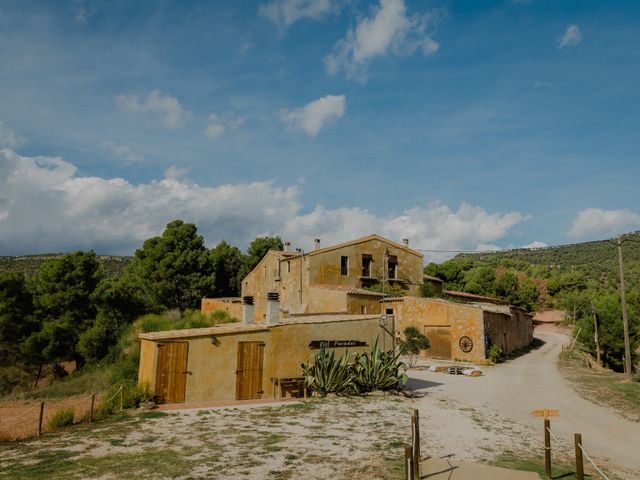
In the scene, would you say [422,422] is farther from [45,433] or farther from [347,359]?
[45,433]

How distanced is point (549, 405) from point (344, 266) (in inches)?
828

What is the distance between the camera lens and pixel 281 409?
45.8 feet

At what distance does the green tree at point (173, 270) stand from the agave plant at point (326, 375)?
2652 cm

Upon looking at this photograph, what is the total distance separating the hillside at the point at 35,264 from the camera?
6383 cm

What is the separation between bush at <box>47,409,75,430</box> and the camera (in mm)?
11867

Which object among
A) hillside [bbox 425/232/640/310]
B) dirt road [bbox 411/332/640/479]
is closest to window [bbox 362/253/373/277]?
dirt road [bbox 411/332/640/479]

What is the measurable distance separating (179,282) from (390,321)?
92.4ft

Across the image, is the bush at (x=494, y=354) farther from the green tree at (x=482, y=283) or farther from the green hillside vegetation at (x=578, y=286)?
the green tree at (x=482, y=283)

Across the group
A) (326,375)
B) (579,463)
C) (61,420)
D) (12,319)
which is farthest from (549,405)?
(12,319)

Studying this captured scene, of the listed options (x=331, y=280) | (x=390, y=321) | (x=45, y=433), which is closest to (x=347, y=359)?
(x=390, y=321)

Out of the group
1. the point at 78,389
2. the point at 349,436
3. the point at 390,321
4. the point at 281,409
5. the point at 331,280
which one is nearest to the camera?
the point at 349,436

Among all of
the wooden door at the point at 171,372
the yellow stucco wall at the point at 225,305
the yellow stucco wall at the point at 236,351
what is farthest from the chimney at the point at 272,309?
the yellow stucco wall at the point at 225,305

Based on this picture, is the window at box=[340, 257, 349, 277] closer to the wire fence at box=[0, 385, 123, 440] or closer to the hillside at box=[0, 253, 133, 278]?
the wire fence at box=[0, 385, 123, 440]

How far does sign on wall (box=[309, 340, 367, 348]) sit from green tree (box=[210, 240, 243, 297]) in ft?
111
